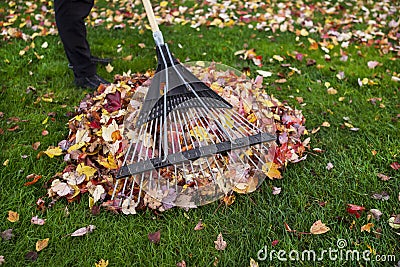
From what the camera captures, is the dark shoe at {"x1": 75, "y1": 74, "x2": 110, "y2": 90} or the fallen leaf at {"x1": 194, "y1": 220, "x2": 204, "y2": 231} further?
the dark shoe at {"x1": 75, "y1": 74, "x2": 110, "y2": 90}

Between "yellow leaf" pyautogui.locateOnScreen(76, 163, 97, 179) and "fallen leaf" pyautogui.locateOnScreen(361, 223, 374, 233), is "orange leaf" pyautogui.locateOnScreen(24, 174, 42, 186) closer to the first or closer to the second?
"yellow leaf" pyautogui.locateOnScreen(76, 163, 97, 179)

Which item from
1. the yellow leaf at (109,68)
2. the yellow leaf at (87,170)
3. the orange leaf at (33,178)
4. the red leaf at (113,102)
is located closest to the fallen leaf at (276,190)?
the yellow leaf at (87,170)

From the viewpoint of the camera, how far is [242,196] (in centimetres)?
204

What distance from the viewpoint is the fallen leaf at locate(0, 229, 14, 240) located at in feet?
6.04

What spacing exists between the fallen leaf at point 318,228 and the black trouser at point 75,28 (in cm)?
207

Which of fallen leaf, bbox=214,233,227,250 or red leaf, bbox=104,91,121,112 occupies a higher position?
red leaf, bbox=104,91,121,112

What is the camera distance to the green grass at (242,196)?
1.79m

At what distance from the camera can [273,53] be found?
3.46 m

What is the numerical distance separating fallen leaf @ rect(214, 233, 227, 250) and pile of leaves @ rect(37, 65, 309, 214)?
349 mm

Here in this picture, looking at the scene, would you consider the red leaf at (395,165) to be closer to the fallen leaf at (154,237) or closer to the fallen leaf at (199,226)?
the fallen leaf at (199,226)

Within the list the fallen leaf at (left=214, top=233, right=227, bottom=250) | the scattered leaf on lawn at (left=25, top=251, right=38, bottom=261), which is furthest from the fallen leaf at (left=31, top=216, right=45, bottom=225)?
the fallen leaf at (left=214, top=233, right=227, bottom=250)

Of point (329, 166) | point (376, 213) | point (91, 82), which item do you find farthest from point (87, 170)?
point (376, 213)

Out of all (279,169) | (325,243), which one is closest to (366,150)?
(279,169)

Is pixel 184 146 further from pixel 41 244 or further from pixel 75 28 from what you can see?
pixel 75 28
